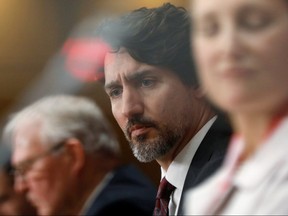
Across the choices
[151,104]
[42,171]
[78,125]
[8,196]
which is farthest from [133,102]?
[8,196]

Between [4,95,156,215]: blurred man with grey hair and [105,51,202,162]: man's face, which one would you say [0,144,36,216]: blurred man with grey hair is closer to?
[4,95,156,215]: blurred man with grey hair

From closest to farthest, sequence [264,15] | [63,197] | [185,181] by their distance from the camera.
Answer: [264,15] < [185,181] < [63,197]

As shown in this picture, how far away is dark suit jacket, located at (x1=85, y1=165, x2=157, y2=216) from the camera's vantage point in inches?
50.6

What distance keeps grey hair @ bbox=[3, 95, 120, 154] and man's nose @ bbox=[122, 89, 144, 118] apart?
0.09 meters

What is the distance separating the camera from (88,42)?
1.36 m

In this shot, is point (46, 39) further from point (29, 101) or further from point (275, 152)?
point (275, 152)

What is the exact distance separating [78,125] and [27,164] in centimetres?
15

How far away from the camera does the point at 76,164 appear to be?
4.32ft

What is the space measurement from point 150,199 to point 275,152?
0.35 metres

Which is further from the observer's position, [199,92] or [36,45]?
[36,45]

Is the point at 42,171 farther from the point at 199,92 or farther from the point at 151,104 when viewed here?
the point at 199,92

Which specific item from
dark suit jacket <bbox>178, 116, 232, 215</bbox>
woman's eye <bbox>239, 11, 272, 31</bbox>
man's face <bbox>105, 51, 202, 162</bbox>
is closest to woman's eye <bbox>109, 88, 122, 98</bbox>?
man's face <bbox>105, 51, 202, 162</bbox>

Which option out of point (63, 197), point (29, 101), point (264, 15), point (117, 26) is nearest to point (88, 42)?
point (117, 26)

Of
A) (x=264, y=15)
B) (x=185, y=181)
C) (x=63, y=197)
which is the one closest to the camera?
(x=264, y=15)
